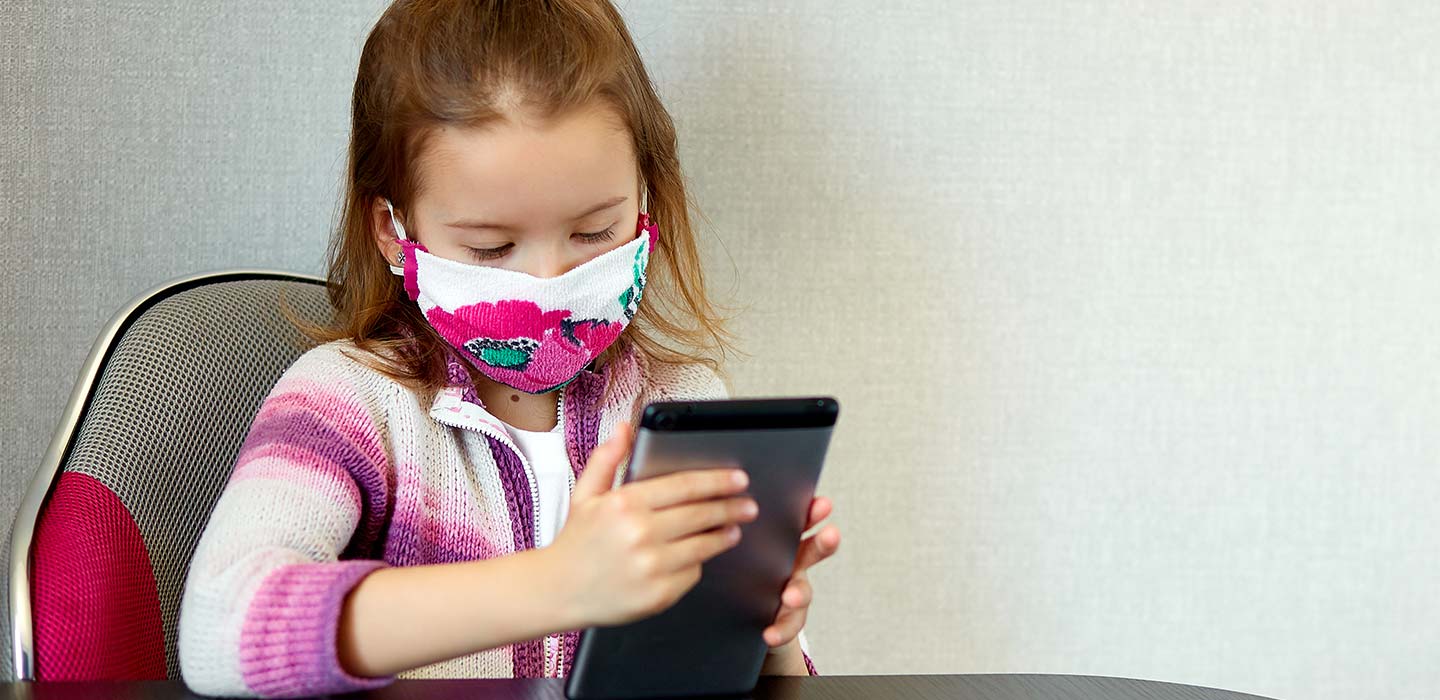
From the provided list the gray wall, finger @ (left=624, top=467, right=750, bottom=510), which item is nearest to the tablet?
finger @ (left=624, top=467, right=750, bottom=510)

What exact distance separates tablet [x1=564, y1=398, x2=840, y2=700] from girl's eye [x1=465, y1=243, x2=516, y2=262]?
28 centimetres

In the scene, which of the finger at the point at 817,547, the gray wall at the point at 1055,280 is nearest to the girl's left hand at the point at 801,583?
the finger at the point at 817,547

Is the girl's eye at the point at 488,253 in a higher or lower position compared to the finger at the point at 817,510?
higher

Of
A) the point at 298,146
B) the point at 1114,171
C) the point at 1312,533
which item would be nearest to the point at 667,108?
the point at 298,146

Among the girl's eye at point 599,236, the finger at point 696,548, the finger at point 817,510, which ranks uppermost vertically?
the girl's eye at point 599,236

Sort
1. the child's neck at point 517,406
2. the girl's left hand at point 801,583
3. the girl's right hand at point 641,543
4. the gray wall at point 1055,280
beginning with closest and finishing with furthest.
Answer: the girl's right hand at point 641,543
the girl's left hand at point 801,583
the child's neck at point 517,406
the gray wall at point 1055,280

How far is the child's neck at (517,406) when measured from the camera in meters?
1.00

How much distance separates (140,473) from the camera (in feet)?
2.77

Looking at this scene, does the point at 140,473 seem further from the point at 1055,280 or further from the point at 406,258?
the point at 1055,280

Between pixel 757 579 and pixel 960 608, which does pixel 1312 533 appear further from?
pixel 757 579

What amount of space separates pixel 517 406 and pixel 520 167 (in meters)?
0.23

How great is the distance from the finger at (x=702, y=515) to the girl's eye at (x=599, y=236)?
0.30 m

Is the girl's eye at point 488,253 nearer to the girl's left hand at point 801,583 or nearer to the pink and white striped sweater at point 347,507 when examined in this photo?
the pink and white striped sweater at point 347,507

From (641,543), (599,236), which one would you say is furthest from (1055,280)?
(641,543)
